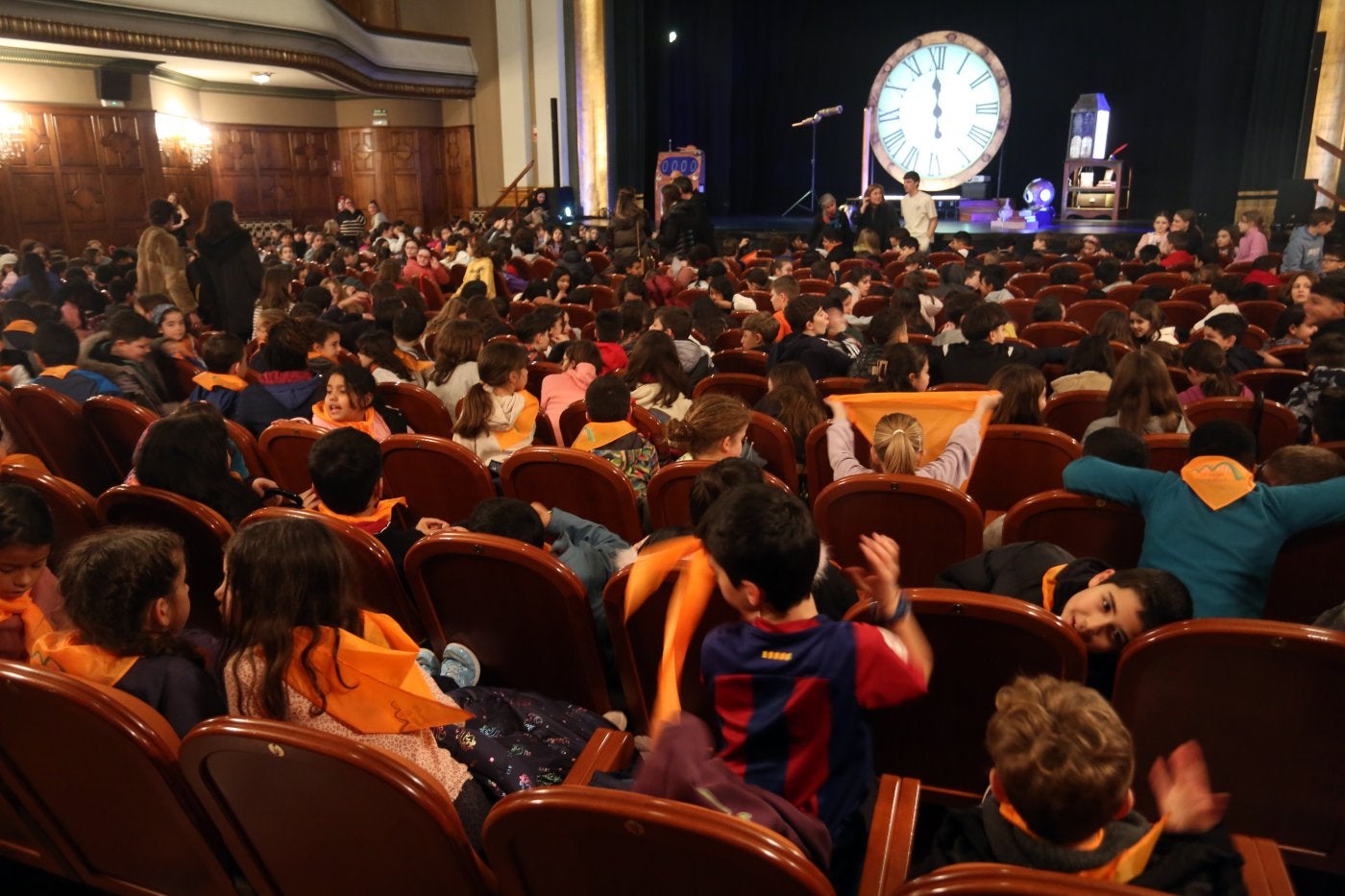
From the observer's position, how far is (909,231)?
33.6 ft

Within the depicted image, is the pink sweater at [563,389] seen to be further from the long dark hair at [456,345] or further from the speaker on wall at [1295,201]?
the speaker on wall at [1295,201]

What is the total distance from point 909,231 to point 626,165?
605 centimetres

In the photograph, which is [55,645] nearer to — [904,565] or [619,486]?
[619,486]

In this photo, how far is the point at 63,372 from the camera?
4141mm

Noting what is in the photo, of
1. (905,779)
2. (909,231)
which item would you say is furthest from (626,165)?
(905,779)

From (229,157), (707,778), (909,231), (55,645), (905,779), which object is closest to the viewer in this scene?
(707,778)

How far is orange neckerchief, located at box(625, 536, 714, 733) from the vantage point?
1507mm

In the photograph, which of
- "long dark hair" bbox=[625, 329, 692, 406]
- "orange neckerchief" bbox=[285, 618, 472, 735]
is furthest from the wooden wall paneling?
"orange neckerchief" bbox=[285, 618, 472, 735]

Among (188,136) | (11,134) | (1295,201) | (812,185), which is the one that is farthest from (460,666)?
(188,136)

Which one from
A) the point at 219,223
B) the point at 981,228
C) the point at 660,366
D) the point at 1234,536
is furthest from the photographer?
the point at 981,228

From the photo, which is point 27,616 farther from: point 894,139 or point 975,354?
point 894,139

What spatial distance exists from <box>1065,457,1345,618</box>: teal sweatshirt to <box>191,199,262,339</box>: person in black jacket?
20.5 ft

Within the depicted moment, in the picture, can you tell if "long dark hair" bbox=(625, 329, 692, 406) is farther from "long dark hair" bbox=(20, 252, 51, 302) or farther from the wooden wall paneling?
the wooden wall paneling

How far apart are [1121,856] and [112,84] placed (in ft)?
50.8
